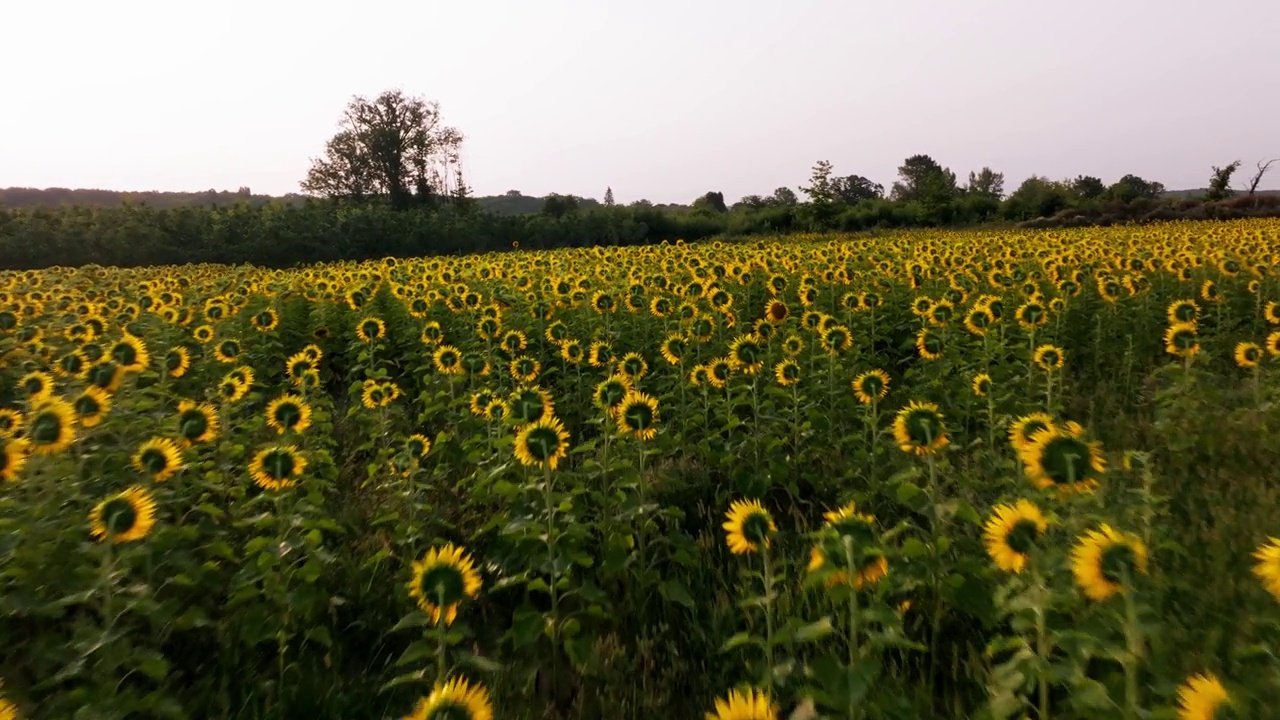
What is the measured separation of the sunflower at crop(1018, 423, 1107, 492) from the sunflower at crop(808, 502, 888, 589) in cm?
53

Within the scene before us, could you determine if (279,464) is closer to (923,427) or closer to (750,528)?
(750,528)

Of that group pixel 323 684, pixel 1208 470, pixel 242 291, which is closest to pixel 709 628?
pixel 323 684

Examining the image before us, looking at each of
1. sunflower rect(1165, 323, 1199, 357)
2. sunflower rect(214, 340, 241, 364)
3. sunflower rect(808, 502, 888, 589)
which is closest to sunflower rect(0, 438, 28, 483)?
sunflower rect(214, 340, 241, 364)

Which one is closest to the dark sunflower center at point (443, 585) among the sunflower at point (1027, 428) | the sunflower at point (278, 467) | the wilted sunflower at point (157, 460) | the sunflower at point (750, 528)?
the sunflower at point (750, 528)

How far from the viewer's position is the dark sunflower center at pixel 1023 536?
194cm

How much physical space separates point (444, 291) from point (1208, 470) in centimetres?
629

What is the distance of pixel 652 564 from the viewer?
2949mm

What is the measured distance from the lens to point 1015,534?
1979mm

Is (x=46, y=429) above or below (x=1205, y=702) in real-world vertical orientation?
above

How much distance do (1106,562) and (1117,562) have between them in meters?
0.04

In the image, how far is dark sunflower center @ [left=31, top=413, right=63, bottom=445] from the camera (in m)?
2.68

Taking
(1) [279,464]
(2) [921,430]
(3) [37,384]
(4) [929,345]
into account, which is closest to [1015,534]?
(2) [921,430]

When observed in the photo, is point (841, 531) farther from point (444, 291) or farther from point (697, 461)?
point (444, 291)

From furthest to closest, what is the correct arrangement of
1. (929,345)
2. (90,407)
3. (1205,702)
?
1. (929,345)
2. (90,407)
3. (1205,702)
